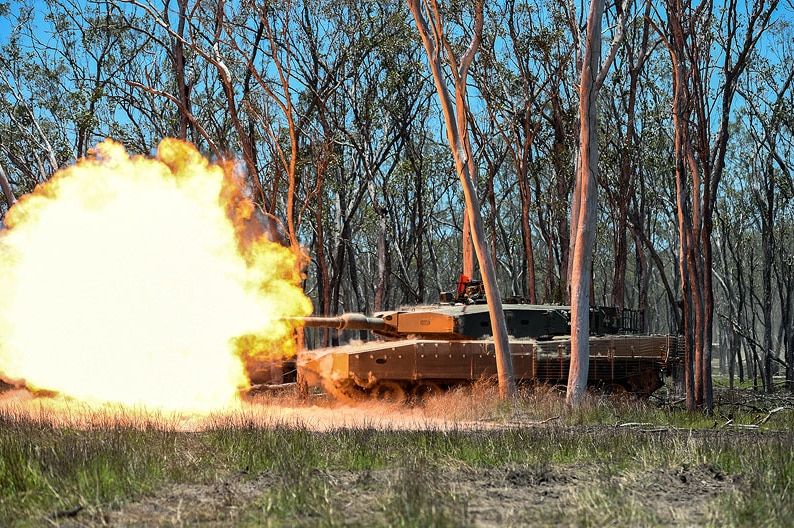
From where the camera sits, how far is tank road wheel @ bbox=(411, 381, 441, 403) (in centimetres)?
1888

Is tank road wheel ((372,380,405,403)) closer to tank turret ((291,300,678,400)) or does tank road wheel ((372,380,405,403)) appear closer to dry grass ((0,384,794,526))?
tank turret ((291,300,678,400))

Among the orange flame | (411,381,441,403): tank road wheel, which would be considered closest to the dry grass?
the orange flame

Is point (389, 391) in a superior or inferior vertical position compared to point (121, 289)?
inferior

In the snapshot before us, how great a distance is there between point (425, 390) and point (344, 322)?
90.9 inches

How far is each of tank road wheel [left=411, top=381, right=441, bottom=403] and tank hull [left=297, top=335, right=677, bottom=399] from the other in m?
0.02

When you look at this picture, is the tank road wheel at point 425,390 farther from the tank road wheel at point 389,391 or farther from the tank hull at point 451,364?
the tank road wheel at point 389,391

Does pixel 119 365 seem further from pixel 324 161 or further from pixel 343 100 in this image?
pixel 343 100

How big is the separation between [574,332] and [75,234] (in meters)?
10.3

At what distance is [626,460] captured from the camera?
9.23 metres

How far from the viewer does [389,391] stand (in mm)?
19188

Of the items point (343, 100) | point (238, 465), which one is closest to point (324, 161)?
point (343, 100)

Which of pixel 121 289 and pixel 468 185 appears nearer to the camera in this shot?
pixel 121 289

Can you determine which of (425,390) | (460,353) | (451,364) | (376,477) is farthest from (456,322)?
(376,477)

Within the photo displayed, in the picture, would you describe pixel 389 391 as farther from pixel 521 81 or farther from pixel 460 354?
pixel 521 81
